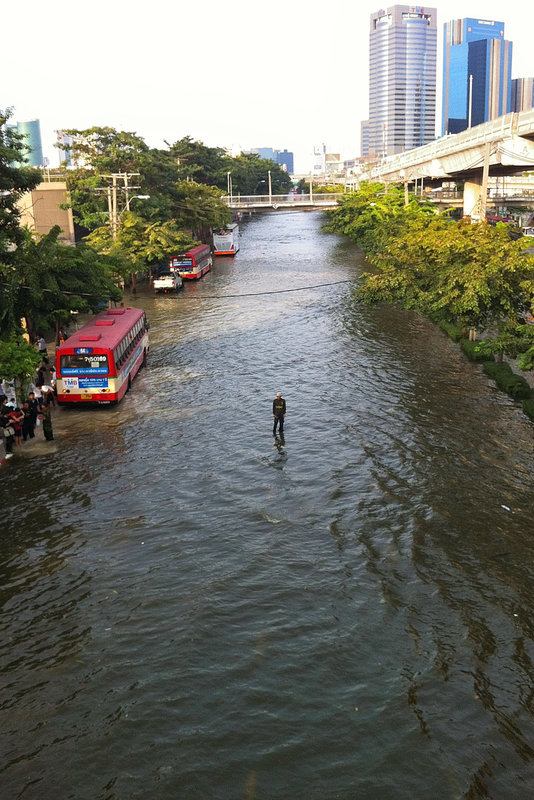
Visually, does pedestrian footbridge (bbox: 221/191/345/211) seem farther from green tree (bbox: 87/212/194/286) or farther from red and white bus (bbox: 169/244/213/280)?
green tree (bbox: 87/212/194/286)

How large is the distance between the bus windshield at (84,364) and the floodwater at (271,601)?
6.07ft

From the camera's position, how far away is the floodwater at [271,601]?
12.0 metres

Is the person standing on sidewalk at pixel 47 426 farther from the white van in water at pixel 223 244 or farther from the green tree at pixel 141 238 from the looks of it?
the white van in water at pixel 223 244

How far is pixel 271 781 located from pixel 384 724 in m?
2.32

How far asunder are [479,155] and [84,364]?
1403 inches

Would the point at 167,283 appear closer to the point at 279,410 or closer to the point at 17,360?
the point at 279,410

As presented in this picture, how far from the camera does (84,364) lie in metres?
29.7

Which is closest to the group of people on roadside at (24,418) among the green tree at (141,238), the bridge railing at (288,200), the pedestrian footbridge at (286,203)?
the green tree at (141,238)

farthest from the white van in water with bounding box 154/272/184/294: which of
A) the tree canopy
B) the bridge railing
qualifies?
the bridge railing

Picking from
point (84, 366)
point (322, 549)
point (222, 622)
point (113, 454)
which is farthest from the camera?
point (84, 366)

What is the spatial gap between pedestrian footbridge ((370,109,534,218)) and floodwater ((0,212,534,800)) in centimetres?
1718

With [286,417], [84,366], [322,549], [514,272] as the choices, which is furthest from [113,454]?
[514,272]

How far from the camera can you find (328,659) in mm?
14469

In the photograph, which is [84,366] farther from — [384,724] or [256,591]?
[384,724]
